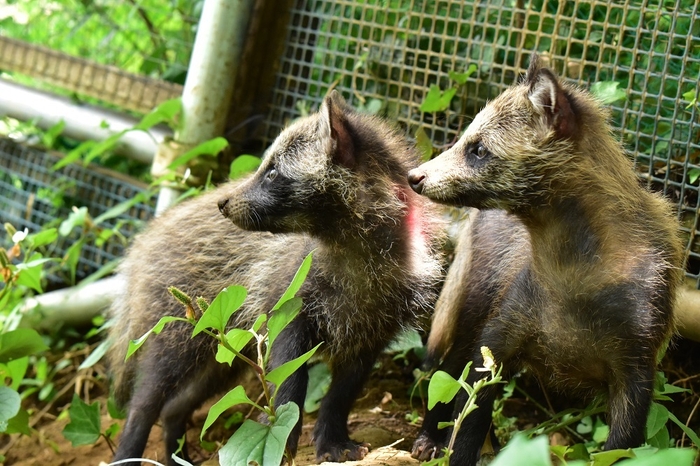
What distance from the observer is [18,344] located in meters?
4.09

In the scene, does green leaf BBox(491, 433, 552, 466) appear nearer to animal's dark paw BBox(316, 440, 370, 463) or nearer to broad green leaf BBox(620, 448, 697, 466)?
broad green leaf BBox(620, 448, 697, 466)

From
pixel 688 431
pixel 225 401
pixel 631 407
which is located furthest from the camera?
pixel 688 431

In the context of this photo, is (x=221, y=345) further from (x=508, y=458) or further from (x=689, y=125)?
(x=689, y=125)

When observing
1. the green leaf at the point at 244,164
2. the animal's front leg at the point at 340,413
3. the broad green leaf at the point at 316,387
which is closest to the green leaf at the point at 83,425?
the broad green leaf at the point at 316,387

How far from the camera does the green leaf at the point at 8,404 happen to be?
3.77 meters

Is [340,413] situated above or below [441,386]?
below

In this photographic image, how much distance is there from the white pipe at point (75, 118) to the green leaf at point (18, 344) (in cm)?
178

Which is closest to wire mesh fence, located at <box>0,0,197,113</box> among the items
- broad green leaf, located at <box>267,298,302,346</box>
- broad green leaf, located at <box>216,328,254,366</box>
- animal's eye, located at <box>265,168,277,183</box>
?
animal's eye, located at <box>265,168,277,183</box>

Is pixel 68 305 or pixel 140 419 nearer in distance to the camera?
pixel 140 419

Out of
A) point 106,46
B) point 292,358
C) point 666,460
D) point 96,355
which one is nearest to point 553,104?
point 292,358

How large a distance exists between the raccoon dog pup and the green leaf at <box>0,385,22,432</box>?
1.97 feet

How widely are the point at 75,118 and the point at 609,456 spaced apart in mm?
4595

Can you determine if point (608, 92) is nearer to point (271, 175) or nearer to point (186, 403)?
point (271, 175)

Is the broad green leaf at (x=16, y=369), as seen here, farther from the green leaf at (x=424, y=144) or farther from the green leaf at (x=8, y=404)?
the green leaf at (x=424, y=144)
